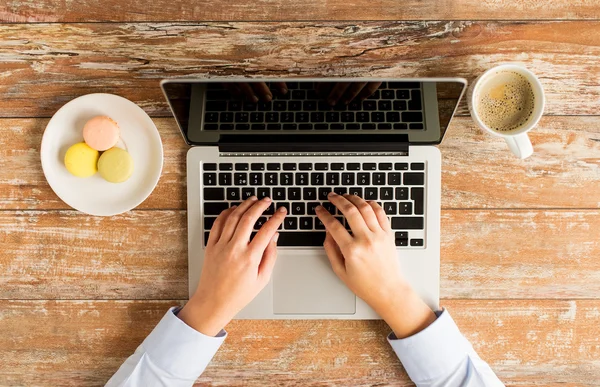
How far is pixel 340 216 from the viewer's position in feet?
2.78

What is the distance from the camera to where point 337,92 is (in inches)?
29.0

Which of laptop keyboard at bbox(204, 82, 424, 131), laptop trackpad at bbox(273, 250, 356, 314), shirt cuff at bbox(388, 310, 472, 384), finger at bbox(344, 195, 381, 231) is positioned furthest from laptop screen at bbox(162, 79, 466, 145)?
shirt cuff at bbox(388, 310, 472, 384)

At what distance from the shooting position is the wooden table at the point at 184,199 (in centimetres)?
87

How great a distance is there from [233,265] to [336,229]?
0.19 meters

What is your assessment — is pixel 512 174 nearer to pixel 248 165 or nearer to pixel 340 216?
pixel 340 216

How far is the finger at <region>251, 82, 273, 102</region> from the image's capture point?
0.72 metres

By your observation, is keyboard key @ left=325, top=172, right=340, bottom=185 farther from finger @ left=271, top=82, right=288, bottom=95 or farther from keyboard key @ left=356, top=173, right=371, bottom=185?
finger @ left=271, top=82, right=288, bottom=95

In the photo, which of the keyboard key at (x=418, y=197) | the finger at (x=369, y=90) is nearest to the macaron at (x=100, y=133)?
the finger at (x=369, y=90)

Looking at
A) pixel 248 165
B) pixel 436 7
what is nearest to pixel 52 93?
pixel 248 165

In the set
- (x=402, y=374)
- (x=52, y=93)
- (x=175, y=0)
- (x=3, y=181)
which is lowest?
(x=402, y=374)

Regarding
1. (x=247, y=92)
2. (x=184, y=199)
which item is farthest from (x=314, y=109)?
(x=184, y=199)

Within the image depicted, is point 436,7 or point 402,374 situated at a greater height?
point 436,7

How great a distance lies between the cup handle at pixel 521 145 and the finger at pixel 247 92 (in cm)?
44

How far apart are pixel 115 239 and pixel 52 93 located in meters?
0.30
